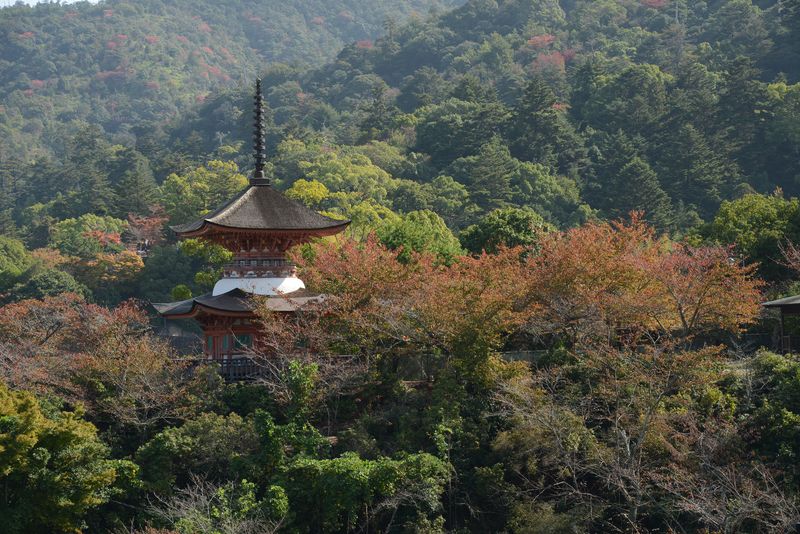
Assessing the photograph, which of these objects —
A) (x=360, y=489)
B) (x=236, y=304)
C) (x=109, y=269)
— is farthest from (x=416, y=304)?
(x=109, y=269)

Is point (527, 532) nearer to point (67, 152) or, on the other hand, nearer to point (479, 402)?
point (479, 402)

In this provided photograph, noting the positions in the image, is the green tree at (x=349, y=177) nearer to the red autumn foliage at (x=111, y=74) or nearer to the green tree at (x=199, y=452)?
the green tree at (x=199, y=452)

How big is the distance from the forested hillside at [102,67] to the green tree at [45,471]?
11595cm

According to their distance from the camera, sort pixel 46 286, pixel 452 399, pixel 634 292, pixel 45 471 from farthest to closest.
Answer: pixel 46 286, pixel 634 292, pixel 452 399, pixel 45 471

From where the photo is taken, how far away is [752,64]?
7994 cm

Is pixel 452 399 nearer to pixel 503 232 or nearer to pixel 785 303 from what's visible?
pixel 785 303

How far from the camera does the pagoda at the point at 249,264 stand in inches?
1172

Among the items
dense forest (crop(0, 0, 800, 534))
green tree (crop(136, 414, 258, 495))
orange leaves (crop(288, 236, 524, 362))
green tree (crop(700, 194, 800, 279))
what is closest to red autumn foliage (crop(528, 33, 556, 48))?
dense forest (crop(0, 0, 800, 534))

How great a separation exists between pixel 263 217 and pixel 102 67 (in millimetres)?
140448

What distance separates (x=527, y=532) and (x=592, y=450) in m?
2.15

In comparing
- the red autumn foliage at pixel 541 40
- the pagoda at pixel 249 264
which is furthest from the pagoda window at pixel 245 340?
the red autumn foliage at pixel 541 40

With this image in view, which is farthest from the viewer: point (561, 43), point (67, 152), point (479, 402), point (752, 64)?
point (67, 152)

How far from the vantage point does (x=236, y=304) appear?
2955 cm

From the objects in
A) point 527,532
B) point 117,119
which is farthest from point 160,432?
point 117,119
